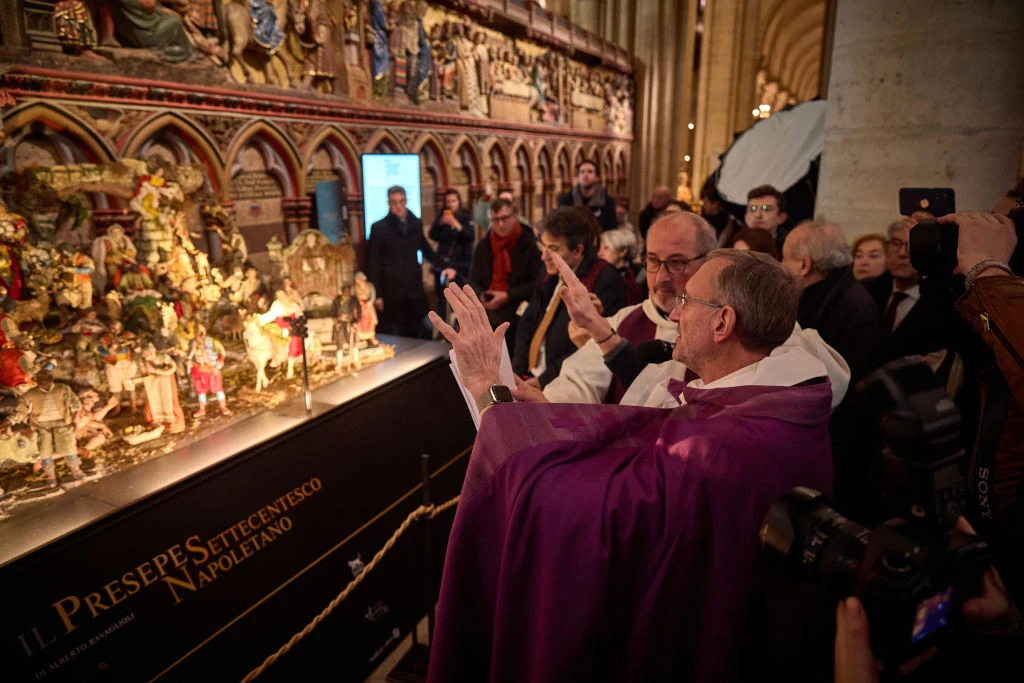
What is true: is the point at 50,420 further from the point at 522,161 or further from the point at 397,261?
the point at 522,161

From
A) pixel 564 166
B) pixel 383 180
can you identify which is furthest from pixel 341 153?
pixel 564 166

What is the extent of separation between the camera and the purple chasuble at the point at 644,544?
1.29 metres

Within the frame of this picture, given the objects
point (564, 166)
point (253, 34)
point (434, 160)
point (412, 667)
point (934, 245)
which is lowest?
point (412, 667)

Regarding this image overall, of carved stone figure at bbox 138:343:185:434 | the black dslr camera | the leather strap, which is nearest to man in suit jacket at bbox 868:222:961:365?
the black dslr camera

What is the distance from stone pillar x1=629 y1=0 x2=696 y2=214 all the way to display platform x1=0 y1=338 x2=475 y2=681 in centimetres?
1637

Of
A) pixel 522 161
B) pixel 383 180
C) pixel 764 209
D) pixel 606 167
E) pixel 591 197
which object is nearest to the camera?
pixel 764 209

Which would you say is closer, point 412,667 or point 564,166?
point 412,667

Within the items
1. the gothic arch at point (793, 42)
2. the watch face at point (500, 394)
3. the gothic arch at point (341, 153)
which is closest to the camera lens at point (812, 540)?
the watch face at point (500, 394)

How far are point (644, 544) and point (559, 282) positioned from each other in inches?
80.5

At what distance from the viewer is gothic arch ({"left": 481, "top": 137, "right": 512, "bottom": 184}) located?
9995 mm

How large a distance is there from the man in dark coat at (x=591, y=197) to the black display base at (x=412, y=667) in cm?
551

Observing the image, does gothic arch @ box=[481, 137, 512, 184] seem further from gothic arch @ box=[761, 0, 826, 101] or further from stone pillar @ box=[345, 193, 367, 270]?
gothic arch @ box=[761, 0, 826, 101]

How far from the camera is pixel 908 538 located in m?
0.89

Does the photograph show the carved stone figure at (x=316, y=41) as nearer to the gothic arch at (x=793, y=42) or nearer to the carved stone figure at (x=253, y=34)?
the carved stone figure at (x=253, y=34)
